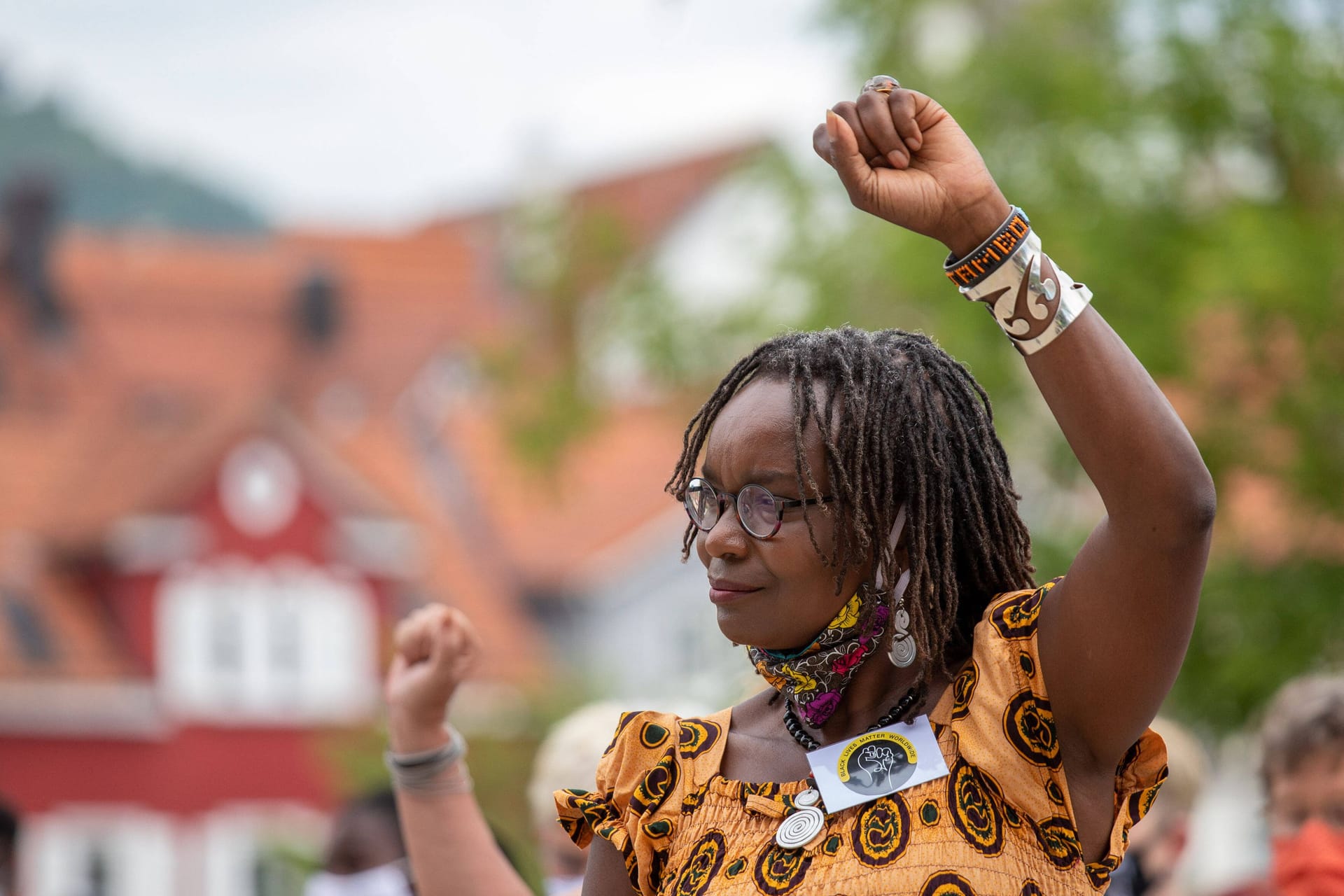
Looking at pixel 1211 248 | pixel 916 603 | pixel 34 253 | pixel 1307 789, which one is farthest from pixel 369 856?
pixel 34 253

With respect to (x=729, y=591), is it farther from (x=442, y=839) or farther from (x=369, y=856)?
(x=369, y=856)

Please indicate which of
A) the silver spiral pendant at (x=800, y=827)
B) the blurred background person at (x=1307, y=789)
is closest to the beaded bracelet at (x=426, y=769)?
the silver spiral pendant at (x=800, y=827)

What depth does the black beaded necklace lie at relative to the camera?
8.04 feet

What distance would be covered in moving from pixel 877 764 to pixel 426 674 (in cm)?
110

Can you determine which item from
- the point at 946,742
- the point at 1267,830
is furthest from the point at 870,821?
the point at 1267,830

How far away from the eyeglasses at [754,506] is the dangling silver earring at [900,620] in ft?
0.33

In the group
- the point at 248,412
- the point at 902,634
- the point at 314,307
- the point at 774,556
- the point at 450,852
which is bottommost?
the point at 450,852

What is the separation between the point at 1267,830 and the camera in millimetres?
4094

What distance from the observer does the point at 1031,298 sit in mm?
2201

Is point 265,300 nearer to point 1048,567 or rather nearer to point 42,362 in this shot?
point 42,362

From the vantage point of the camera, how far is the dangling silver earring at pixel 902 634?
2443 millimetres

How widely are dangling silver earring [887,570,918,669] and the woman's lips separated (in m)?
0.18

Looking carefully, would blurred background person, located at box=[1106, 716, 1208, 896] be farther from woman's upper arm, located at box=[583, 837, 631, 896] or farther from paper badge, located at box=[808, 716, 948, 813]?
paper badge, located at box=[808, 716, 948, 813]

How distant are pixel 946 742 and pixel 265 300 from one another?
133 feet
